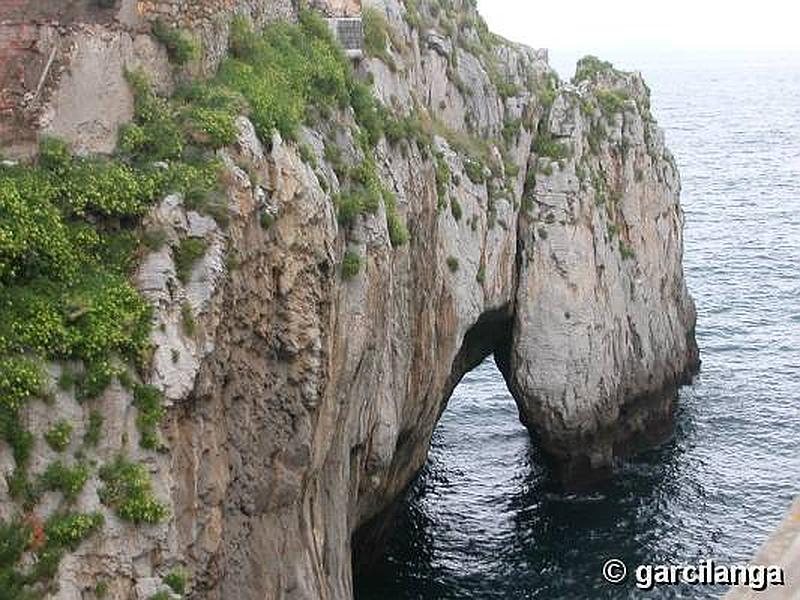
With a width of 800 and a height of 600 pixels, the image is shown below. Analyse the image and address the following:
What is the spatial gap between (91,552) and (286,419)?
5.73m

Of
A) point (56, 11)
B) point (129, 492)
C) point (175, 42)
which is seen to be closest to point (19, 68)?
point (56, 11)

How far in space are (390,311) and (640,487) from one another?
17.3 meters

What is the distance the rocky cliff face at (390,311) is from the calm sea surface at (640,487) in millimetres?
1981

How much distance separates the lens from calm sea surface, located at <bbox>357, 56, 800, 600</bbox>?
3500 centimetres

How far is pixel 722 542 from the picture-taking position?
117ft

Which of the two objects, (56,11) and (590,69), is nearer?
(56,11)

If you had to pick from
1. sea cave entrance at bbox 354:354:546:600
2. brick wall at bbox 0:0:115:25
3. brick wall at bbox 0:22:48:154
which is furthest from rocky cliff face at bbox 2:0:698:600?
sea cave entrance at bbox 354:354:546:600

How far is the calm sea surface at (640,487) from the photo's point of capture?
35000 mm

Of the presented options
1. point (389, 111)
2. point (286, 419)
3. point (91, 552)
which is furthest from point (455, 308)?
point (91, 552)

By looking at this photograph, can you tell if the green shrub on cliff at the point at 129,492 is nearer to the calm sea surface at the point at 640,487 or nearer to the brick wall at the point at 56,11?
the brick wall at the point at 56,11

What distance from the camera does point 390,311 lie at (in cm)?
2830

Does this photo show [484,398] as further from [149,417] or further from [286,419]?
[149,417]

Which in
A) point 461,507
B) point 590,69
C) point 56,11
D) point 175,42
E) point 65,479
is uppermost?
point 590,69

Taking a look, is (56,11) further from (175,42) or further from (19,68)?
(19,68)
